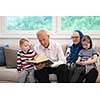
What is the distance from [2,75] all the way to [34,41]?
1080mm

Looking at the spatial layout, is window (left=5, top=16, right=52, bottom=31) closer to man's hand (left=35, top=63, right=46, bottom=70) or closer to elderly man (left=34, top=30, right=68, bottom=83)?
elderly man (left=34, top=30, right=68, bottom=83)

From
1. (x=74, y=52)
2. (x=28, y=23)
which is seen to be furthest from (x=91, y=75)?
(x=28, y=23)

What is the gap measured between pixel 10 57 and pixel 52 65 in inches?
34.0

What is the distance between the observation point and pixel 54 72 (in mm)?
2691

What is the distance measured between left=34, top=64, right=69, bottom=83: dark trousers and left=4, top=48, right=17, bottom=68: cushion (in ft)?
2.19

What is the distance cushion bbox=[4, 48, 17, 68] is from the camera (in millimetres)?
3221

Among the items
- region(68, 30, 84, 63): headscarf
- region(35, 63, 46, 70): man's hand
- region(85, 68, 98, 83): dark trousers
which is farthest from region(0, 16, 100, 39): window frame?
region(35, 63, 46, 70): man's hand

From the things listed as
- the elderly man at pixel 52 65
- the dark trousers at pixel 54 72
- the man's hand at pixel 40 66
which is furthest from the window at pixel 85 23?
the man's hand at pixel 40 66

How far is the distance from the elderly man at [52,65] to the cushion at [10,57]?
0.58 m

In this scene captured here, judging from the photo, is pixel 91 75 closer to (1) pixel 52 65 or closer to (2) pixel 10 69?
(1) pixel 52 65

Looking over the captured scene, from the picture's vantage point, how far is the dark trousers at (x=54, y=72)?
259 centimetres

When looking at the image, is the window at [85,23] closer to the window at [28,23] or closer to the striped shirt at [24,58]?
the window at [28,23]
